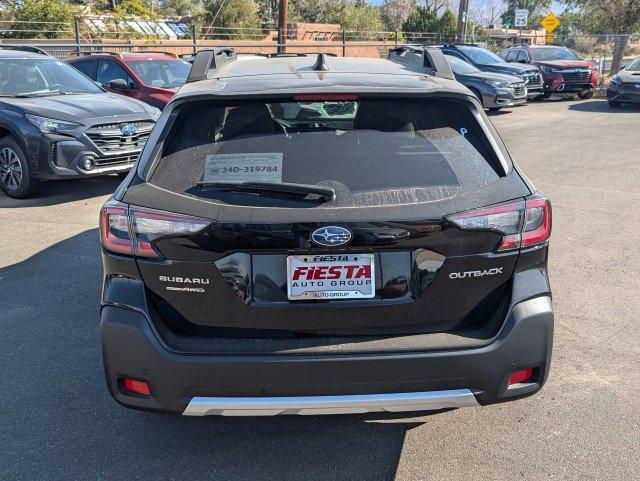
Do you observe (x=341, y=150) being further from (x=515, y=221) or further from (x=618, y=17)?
(x=618, y=17)

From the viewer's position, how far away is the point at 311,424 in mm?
3330

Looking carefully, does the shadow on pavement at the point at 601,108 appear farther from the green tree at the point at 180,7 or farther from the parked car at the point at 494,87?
the green tree at the point at 180,7

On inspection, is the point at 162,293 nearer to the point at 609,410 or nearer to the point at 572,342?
the point at 609,410

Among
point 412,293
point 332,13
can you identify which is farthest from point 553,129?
point 332,13

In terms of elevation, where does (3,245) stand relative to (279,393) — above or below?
below

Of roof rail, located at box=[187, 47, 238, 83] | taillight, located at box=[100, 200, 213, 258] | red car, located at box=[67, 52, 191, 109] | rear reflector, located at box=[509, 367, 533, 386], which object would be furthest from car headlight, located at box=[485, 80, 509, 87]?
taillight, located at box=[100, 200, 213, 258]

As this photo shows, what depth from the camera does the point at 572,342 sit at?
424 cm

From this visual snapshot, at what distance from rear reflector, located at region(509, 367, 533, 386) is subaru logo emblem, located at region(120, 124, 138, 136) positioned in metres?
6.77

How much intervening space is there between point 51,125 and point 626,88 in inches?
605

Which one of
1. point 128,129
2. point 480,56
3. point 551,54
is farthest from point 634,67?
point 128,129

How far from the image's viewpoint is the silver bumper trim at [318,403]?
2574mm

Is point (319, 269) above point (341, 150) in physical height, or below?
below

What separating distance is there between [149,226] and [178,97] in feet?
2.05

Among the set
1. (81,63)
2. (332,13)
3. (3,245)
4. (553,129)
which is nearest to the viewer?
(3,245)
